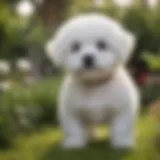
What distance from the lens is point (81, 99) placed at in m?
1.54

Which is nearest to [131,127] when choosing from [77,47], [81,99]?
[81,99]

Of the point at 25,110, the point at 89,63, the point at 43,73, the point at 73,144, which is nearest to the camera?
the point at 89,63

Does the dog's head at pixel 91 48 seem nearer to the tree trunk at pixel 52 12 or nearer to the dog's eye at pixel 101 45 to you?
the dog's eye at pixel 101 45

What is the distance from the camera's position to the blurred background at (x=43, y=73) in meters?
1.62

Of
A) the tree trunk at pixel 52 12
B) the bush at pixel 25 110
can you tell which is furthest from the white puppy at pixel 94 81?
the tree trunk at pixel 52 12

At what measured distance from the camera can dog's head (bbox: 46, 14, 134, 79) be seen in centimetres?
147

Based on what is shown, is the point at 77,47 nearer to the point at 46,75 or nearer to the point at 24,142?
the point at 24,142

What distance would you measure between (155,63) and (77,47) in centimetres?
30

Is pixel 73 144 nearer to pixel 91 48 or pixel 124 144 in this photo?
pixel 124 144

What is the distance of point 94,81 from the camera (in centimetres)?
154

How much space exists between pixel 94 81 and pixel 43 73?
1.42m

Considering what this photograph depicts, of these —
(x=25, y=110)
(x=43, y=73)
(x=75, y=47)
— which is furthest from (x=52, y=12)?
(x=75, y=47)

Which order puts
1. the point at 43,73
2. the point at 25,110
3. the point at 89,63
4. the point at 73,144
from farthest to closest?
the point at 43,73 → the point at 25,110 → the point at 73,144 → the point at 89,63

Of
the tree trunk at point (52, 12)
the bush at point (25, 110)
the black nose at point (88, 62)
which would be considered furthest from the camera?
the tree trunk at point (52, 12)
